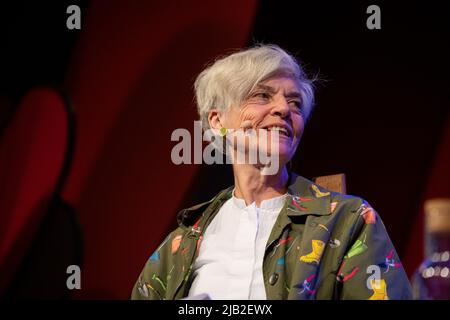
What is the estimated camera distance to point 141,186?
3.02 m

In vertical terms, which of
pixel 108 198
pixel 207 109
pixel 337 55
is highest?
pixel 337 55

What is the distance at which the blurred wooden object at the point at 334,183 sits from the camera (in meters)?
2.08

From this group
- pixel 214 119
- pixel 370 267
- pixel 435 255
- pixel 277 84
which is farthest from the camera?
pixel 435 255

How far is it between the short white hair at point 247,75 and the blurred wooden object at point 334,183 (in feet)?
0.76

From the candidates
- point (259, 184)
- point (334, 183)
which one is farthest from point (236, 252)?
point (334, 183)

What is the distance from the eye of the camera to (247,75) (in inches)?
79.5

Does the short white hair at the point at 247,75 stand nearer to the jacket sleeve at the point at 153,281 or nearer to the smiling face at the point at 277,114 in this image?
the smiling face at the point at 277,114

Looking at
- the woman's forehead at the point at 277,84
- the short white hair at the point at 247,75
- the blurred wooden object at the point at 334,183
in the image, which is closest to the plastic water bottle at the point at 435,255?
the blurred wooden object at the point at 334,183

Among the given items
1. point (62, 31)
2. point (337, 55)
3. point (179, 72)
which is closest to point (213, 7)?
point (179, 72)

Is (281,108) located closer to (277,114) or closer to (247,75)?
(277,114)

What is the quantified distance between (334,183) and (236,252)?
44 centimetres

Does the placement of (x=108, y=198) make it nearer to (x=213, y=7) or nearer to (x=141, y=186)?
(x=141, y=186)

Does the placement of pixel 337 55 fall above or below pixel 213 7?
below
